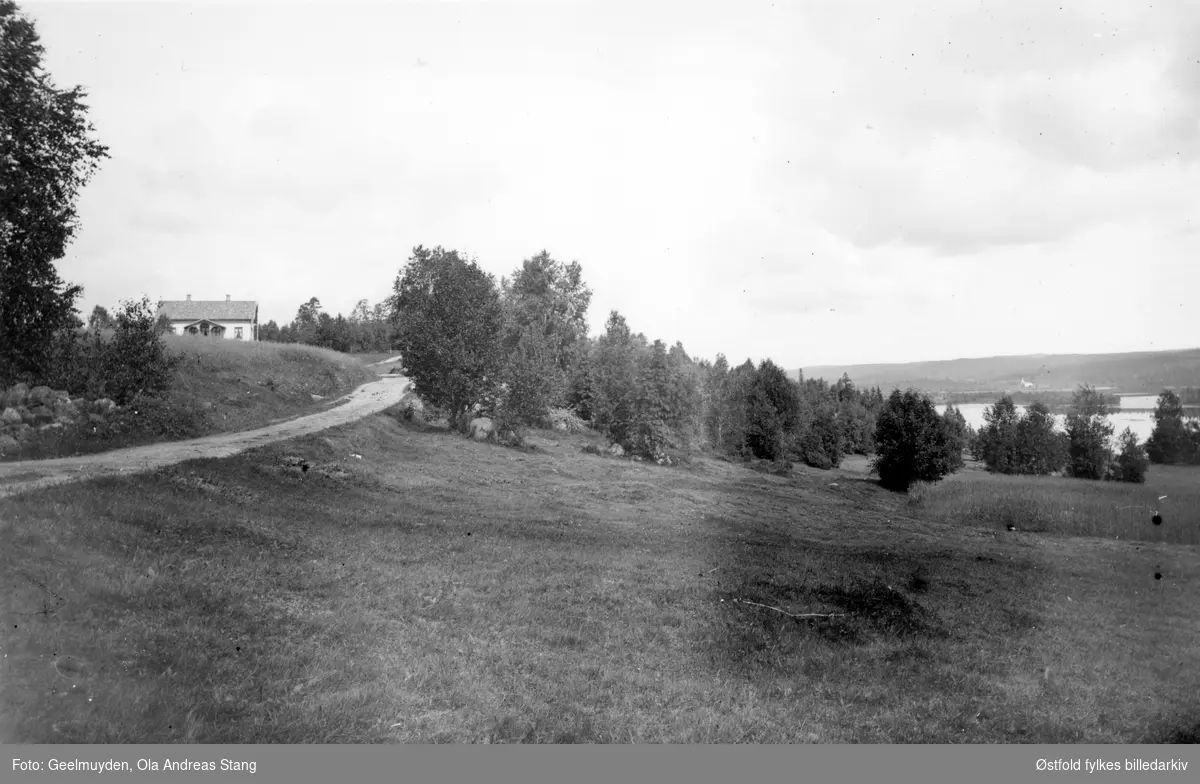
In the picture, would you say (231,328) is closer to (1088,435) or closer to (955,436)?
(955,436)

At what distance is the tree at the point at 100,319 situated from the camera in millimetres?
11469

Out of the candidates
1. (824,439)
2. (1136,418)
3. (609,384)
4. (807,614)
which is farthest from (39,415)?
(1136,418)

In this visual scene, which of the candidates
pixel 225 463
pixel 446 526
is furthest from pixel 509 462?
pixel 225 463

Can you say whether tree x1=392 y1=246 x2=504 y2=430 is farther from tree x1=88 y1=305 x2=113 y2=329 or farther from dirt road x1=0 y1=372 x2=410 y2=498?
tree x1=88 y1=305 x2=113 y2=329

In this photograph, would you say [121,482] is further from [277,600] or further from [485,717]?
[485,717]

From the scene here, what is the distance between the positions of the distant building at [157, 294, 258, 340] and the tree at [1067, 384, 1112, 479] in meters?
18.9

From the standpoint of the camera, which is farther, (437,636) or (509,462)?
(509,462)

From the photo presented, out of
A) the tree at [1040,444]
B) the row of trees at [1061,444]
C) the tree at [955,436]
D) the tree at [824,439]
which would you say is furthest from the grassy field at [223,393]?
the tree at [1040,444]

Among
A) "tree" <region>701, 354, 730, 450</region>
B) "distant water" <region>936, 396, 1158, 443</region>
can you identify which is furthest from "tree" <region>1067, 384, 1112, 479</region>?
"tree" <region>701, 354, 730, 450</region>

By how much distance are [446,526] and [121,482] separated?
585cm

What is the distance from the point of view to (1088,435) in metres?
12.7

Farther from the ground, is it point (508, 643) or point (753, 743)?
point (508, 643)
